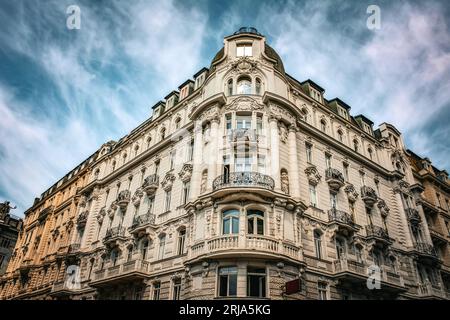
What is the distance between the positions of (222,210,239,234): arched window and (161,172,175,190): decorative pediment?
26.2 ft

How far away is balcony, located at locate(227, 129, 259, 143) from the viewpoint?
22688mm

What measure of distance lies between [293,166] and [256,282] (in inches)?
358

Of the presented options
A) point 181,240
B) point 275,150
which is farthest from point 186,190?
point 275,150

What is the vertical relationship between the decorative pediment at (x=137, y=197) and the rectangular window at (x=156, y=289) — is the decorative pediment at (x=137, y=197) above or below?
above

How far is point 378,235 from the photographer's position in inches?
1022

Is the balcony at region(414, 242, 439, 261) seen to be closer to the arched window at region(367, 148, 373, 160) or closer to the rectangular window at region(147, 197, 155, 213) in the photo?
the arched window at region(367, 148, 373, 160)

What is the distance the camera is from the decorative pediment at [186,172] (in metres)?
25.3

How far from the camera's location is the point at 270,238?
1869 centimetres

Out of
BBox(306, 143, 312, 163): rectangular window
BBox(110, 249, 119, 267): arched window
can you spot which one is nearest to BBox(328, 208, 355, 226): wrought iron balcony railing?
BBox(306, 143, 312, 163): rectangular window

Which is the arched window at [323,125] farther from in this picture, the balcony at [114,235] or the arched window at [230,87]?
the balcony at [114,235]

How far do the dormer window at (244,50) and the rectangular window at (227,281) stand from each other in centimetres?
1824

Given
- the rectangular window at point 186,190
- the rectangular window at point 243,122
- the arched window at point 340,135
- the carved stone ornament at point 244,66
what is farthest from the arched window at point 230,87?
the arched window at point 340,135

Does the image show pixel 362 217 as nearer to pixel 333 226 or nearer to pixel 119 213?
pixel 333 226
